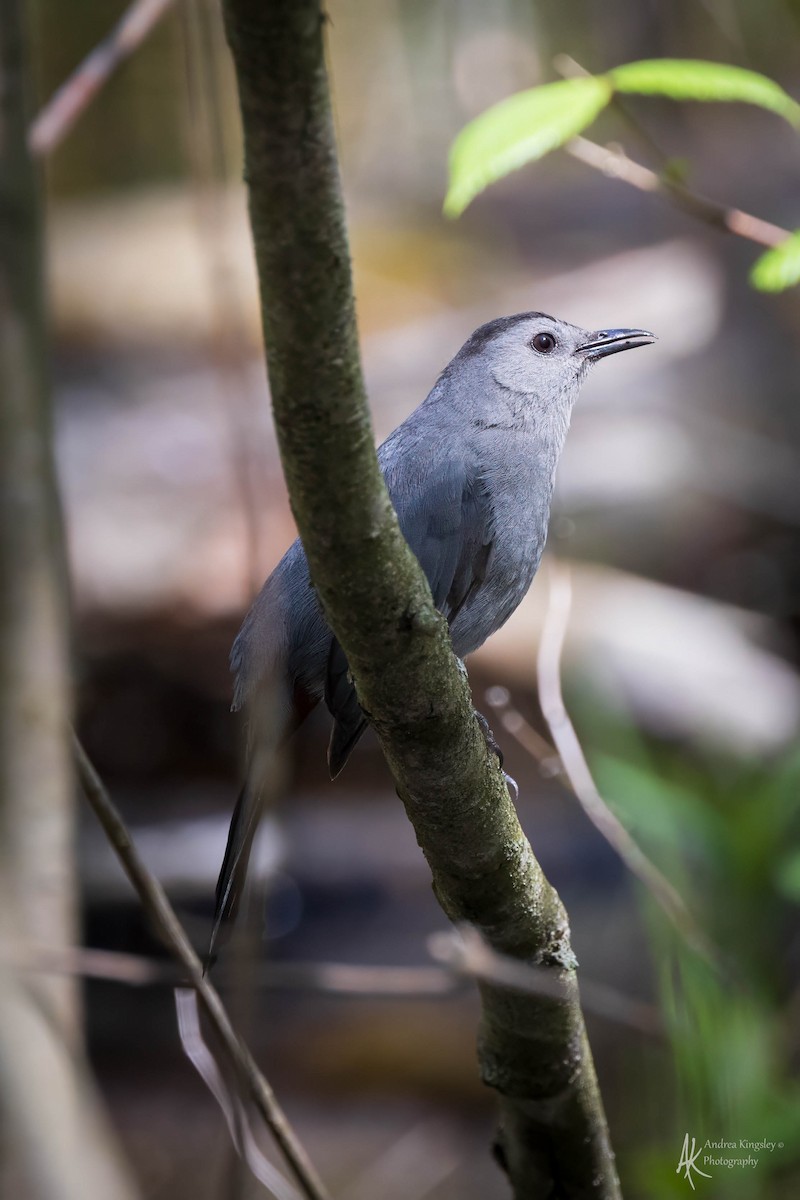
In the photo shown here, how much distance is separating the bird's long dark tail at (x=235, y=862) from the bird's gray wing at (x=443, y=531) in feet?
1.04

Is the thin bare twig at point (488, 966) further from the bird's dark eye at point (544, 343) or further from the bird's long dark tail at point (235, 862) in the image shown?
the bird's dark eye at point (544, 343)

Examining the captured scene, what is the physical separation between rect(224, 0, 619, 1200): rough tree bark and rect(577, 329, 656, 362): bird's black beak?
160 cm

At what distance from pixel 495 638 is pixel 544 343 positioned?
9.56 ft

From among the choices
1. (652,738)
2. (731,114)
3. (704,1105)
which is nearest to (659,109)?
(731,114)

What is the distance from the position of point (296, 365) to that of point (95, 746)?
5.57 m

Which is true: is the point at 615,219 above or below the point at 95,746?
above

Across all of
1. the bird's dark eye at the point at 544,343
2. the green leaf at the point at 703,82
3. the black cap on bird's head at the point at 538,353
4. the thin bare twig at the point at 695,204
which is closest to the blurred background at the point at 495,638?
the black cap on bird's head at the point at 538,353

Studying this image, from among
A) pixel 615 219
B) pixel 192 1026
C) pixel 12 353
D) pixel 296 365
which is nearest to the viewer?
pixel 296 365

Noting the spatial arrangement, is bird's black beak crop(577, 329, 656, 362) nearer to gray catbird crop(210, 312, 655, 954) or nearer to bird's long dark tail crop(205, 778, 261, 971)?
gray catbird crop(210, 312, 655, 954)

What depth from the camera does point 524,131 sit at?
2.17 meters

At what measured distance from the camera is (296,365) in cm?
118

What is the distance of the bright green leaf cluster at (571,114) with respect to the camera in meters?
2.14

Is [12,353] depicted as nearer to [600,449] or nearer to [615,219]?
[600,449]

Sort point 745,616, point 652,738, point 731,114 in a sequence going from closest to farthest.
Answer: point 652,738, point 745,616, point 731,114
